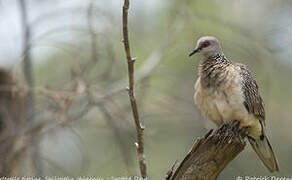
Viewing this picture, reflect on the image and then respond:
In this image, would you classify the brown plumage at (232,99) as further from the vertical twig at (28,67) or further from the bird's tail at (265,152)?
the vertical twig at (28,67)

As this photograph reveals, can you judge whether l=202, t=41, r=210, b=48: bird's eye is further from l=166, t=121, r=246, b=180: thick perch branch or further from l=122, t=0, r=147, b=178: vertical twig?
→ l=122, t=0, r=147, b=178: vertical twig

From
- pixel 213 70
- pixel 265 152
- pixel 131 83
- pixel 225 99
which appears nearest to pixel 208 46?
pixel 213 70

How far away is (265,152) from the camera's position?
4.24 metres

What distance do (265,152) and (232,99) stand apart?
57 centimetres

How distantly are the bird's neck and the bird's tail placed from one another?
61 cm

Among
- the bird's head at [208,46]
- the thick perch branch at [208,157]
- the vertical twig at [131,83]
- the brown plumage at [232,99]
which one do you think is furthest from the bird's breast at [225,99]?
the vertical twig at [131,83]

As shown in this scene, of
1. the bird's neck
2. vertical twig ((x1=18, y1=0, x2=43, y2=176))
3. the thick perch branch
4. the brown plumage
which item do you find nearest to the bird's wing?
the brown plumage

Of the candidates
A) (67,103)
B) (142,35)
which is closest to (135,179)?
(67,103)

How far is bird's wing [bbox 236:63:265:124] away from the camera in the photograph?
4.10 m

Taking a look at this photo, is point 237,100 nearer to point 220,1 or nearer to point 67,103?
point 67,103

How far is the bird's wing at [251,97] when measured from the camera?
4.10 meters

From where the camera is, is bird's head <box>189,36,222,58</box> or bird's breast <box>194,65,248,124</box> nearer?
bird's breast <box>194,65,248,124</box>

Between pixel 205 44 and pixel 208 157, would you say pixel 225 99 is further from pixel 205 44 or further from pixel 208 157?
pixel 208 157

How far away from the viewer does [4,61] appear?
485 centimetres
